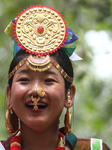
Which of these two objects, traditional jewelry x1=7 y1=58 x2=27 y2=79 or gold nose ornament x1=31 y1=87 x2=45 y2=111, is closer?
gold nose ornament x1=31 y1=87 x2=45 y2=111

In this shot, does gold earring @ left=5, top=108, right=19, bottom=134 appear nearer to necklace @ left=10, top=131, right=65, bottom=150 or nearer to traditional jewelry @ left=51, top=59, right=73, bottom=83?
necklace @ left=10, top=131, right=65, bottom=150

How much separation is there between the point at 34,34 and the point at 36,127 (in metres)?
0.88

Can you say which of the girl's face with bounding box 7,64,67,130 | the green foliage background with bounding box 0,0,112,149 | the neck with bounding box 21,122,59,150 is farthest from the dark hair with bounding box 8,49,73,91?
the green foliage background with bounding box 0,0,112,149

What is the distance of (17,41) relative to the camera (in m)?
3.11

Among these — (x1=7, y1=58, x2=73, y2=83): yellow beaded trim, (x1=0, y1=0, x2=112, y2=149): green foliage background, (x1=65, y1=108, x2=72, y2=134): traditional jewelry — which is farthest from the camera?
(x1=0, y1=0, x2=112, y2=149): green foliage background

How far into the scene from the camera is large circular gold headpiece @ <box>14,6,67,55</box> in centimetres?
307

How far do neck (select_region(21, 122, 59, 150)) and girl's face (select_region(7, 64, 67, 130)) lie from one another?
0.48ft

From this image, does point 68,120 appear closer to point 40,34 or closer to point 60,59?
point 60,59

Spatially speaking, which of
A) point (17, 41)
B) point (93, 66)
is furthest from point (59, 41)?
point (93, 66)

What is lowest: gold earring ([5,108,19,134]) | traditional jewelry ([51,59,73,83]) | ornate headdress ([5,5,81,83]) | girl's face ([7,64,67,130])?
gold earring ([5,108,19,134])

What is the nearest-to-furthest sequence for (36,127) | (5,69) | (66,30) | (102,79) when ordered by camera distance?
(36,127) < (66,30) < (102,79) < (5,69)

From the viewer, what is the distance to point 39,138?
3.10m

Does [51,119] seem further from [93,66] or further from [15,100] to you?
[93,66]

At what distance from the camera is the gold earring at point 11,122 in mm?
3236
